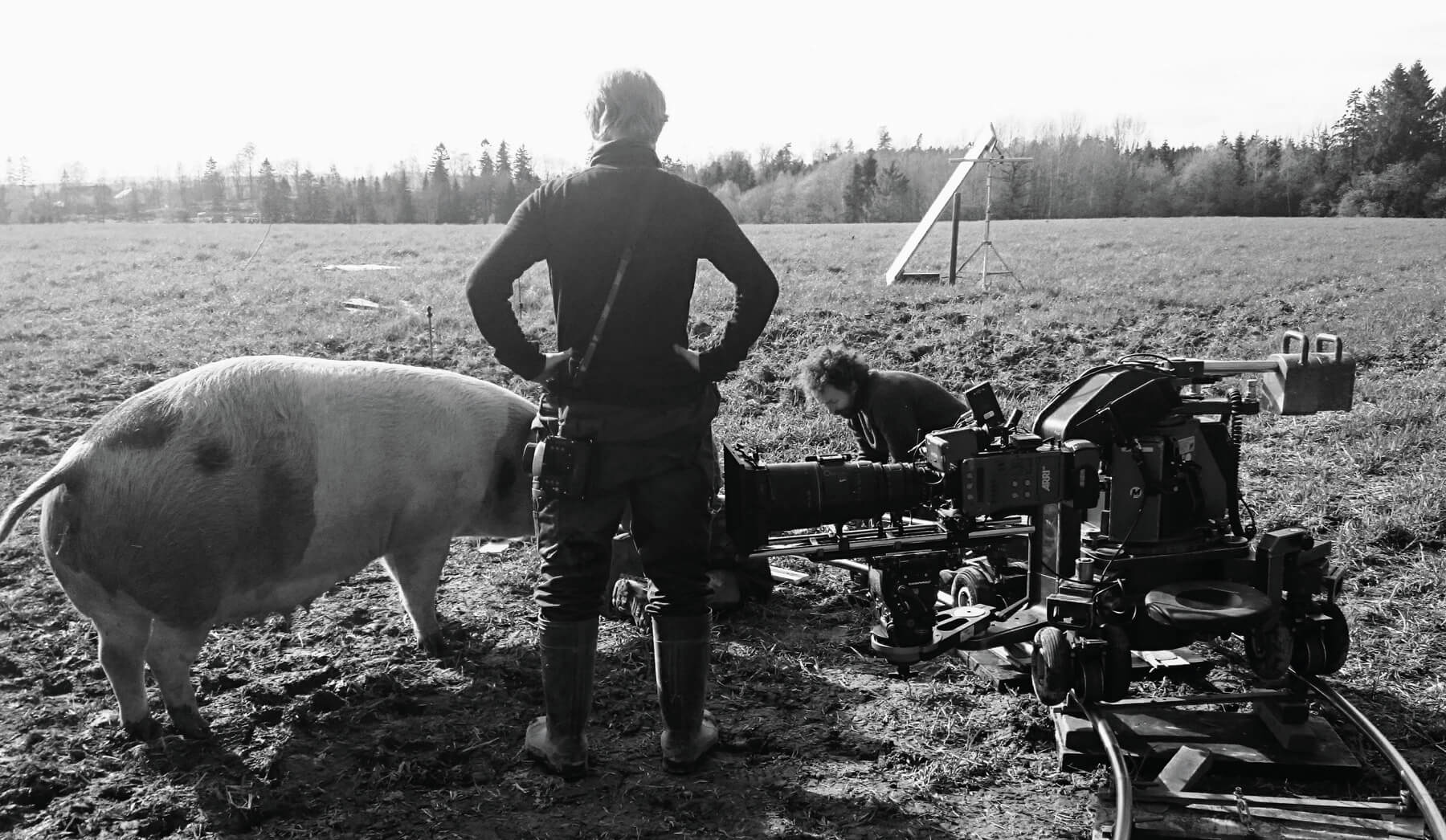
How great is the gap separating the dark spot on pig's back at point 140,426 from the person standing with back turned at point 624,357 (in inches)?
59.2

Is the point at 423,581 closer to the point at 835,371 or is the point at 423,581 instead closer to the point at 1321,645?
the point at 835,371

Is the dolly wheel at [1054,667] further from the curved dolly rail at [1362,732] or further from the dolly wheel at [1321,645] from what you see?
the dolly wheel at [1321,645]

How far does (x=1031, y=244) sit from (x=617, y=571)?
1727cm

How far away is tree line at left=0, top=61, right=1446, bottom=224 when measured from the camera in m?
38.1

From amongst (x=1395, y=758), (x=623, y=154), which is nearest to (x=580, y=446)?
(x=623, y=154)

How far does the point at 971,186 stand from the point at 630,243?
2316 inches

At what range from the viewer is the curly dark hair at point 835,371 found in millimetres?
5621

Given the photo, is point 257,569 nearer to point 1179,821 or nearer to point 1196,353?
point 1179,821

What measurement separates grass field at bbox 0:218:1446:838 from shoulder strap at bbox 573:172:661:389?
152 cm

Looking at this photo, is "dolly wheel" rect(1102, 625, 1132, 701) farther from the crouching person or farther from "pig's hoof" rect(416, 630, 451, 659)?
"pig's hoof" rect(416, 630, 451, 659)

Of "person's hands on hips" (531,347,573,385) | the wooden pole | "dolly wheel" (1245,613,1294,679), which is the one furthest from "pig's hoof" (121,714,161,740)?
the wooden pole

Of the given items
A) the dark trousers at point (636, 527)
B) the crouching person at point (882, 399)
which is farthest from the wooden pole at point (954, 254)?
the dark trousers at point (636, 527)

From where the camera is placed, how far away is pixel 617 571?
5301 millimetres

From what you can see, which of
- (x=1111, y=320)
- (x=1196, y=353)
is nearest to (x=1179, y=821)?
(x=1196, y=353)
